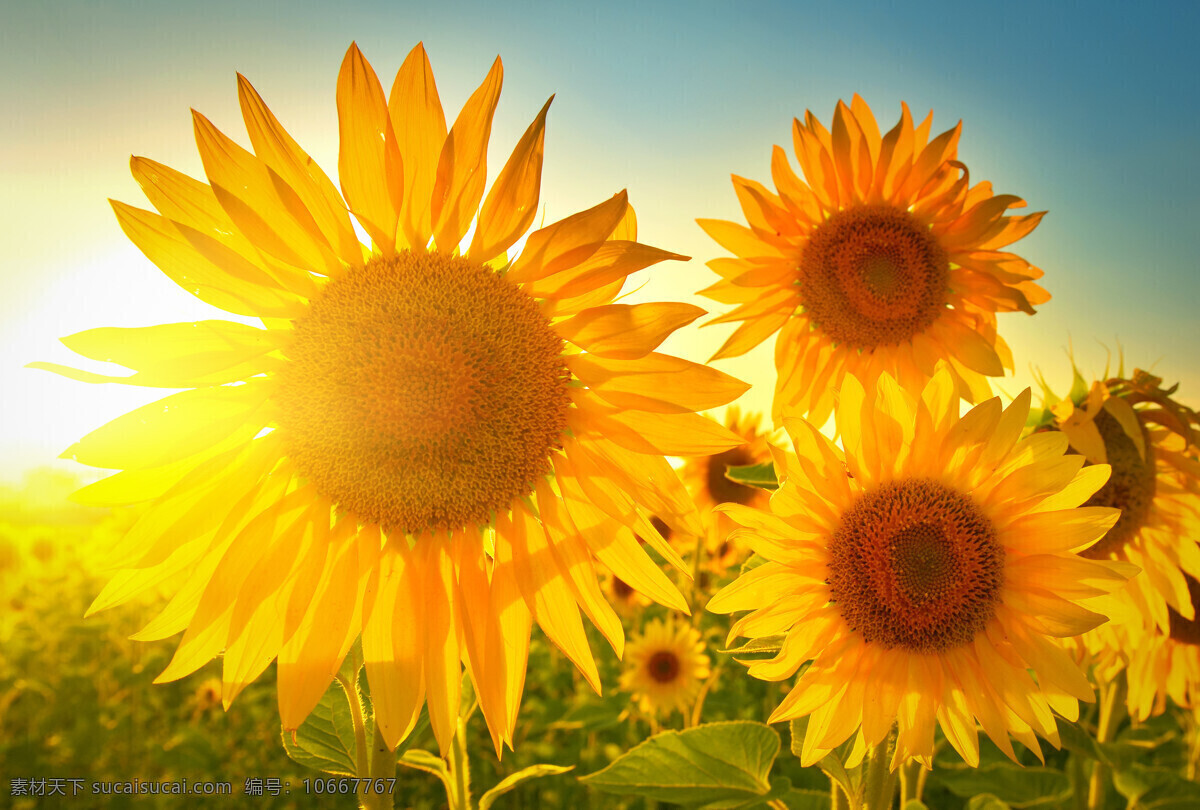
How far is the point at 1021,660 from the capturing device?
1.61 m

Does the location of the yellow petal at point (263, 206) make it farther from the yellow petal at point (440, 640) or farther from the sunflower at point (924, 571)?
the sunflower at point (924, 571)

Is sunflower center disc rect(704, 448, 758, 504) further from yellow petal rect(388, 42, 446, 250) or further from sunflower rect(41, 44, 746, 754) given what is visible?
yellow petal rect(388, 42, 446, 250)

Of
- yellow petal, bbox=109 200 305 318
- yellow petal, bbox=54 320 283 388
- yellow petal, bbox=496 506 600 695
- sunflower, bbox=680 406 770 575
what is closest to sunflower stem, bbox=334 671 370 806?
yellow petal, bbox=496 506 600 695

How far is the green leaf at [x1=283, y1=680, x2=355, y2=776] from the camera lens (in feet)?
5.14

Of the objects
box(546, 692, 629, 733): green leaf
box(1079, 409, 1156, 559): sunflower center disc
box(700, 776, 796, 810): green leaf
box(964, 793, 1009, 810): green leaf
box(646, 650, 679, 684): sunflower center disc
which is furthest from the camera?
box(646, 650, 679, 684): sunflower center disc

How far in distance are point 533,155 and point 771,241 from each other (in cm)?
152

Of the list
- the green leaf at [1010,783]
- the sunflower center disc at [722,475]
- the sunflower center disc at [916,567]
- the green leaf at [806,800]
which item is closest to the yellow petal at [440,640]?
the sunflower center disc at [916,567]

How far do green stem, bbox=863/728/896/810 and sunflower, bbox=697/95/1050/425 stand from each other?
1239mm

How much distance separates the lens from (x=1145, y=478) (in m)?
2.47

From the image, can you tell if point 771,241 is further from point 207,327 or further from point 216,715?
point 216,715

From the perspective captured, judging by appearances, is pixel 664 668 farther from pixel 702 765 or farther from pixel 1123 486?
pixel 1123 486

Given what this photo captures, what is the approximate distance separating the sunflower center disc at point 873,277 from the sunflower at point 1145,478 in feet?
1.80

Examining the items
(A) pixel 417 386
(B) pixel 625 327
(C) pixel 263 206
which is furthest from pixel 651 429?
(C) pixel 263 206

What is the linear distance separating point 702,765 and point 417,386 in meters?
1.28
